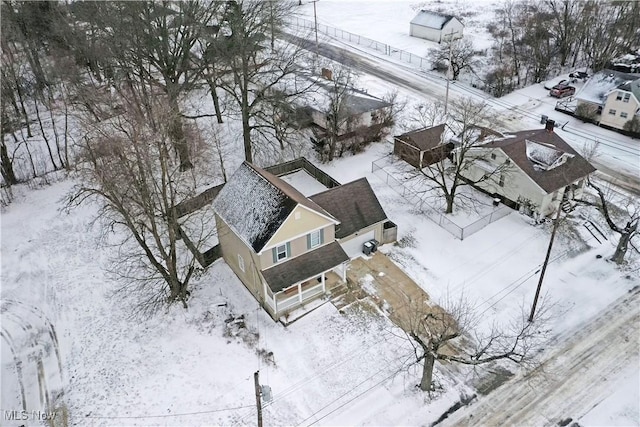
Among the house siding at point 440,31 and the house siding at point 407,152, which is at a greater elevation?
the house siding at point 440,31

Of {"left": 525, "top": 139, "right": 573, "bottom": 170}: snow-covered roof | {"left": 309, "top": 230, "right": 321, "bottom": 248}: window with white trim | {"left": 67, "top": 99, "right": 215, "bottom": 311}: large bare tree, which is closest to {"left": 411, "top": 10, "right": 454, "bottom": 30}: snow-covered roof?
{"left": 525, "top": 139, "right": 573, "bottom": 170}: snow-covered roof

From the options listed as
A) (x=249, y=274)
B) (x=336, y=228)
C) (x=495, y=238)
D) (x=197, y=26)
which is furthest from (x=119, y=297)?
(x=495, y=238)

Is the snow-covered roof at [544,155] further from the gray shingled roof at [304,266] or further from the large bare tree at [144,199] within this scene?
the large bare tree at [144,199]

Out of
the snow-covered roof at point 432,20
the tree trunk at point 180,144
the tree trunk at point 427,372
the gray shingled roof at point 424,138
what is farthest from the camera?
the snow-covered roof at point 432,20

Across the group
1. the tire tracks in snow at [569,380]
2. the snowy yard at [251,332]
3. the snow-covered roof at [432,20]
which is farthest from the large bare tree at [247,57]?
the snow-covered roof at [432,20]

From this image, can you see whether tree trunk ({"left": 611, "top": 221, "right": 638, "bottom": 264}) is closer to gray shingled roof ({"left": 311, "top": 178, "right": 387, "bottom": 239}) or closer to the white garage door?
gray shingled roof ({"left": 311, "top": 178, "right": 387, "bottom": 239})

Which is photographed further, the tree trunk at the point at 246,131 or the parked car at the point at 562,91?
the parked car at the point at 562,91

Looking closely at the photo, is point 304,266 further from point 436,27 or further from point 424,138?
point 436,27

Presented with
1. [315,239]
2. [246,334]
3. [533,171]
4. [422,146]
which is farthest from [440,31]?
[246,334]
